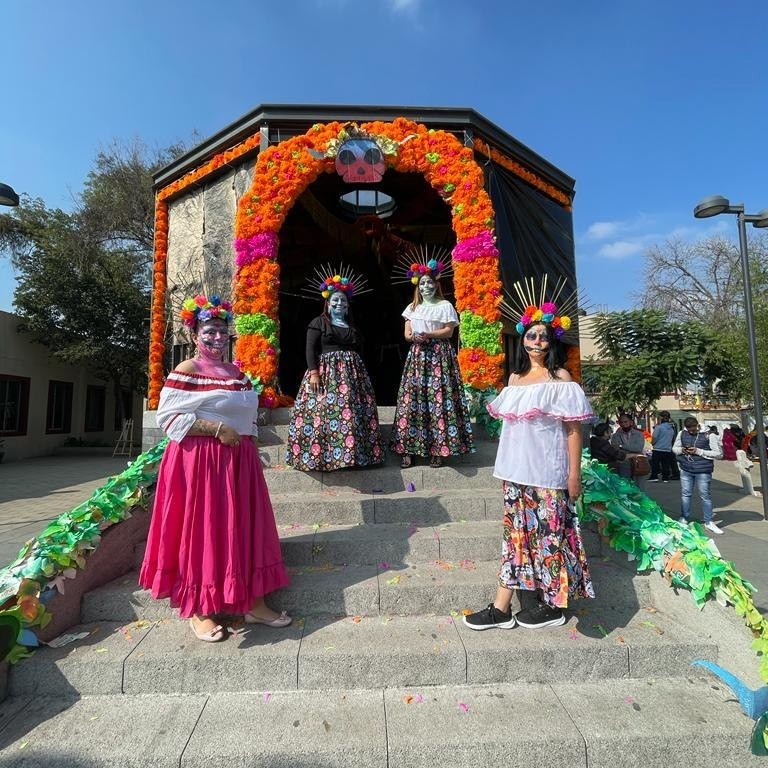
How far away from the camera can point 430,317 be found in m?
4.34

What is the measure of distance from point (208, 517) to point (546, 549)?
194cm

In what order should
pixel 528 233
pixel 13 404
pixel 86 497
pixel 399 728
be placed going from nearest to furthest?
1. pixel 399 728
2. pixel 528 233
3. pixel 86 497
4. pixel 13 404

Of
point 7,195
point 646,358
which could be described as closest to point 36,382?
point 7,195

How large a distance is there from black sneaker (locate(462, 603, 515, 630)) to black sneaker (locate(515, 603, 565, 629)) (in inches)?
2.6

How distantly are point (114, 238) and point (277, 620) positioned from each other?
18096 mm

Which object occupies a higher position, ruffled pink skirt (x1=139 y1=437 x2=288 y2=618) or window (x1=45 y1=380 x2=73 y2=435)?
window (x1=45 y1=380 x2=73 y2=435)

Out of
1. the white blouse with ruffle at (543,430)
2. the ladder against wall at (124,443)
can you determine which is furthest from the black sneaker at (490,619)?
the ladder against wall at (124,443)

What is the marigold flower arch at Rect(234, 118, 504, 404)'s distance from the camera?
5766mm

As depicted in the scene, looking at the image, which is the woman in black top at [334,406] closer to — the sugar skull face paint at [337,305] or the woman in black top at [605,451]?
the sugar skull face paint at [337,305]

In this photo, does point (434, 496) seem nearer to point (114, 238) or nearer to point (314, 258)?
point (314, 258)

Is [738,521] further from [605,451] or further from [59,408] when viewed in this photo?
[59,408]

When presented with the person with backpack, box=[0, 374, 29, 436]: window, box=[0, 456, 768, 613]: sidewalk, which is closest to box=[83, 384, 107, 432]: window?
box=[0, 374, 29, 436]: window

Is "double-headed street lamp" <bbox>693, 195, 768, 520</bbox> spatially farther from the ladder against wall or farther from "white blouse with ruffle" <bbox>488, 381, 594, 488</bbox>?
the ladder against wall

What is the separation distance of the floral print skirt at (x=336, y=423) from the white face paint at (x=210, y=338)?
1.35 m
